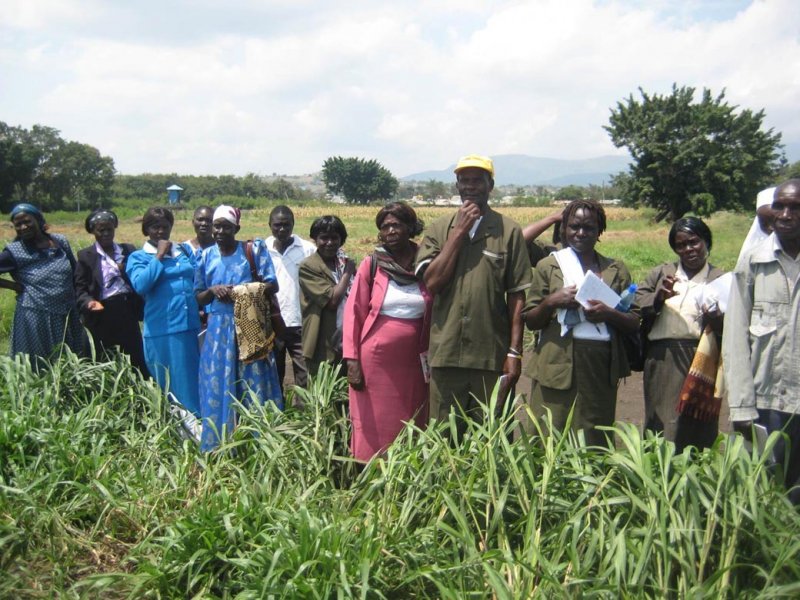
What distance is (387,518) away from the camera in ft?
9.11

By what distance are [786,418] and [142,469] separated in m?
3.12

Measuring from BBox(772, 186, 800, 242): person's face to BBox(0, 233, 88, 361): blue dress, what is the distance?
460 cm

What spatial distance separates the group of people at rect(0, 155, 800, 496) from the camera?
2977 mm

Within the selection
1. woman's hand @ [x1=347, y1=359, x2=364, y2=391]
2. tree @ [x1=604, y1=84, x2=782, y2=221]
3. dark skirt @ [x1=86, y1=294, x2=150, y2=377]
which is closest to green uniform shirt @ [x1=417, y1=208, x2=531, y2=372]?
woman's hand @ [x1=347, y1=359, x2=364, y2=391]

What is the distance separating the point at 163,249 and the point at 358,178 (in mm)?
81509

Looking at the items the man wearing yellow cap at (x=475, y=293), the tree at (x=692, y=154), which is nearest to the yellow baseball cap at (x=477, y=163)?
the man wearing yellow cap at (x=475, y=293)

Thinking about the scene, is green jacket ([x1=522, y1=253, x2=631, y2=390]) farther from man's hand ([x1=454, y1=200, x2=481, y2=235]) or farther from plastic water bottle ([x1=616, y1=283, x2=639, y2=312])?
man's hand ([x1=454, y1=200, x2=481, y2=235])

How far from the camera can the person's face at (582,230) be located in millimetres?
3463

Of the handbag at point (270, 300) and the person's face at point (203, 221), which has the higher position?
the person's face at point (203, 221)

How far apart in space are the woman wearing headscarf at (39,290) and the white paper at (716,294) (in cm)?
428

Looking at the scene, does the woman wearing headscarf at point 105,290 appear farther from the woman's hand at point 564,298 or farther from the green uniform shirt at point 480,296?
the woman's hand at point 564,298

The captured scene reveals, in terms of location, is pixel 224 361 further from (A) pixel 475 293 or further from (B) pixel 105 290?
(A) pixel 475 293

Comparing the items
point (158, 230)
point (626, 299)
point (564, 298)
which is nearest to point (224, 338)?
point (158, 230)

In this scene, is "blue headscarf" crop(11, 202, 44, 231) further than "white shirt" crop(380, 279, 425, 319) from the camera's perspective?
Yes
